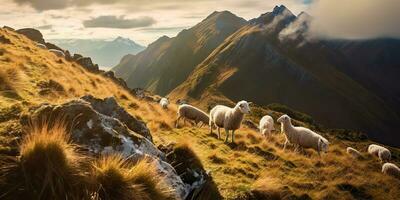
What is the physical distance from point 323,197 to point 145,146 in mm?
7452

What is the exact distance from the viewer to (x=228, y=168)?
1463 centimetres

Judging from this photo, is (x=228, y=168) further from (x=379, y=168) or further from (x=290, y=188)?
(x=379, y=168)

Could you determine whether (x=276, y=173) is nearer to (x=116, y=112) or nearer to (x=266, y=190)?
(x=266, y=190)

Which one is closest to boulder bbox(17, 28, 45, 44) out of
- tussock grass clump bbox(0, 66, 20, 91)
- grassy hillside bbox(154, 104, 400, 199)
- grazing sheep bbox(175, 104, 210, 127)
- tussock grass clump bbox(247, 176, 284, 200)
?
grazing sheep bbox(175, 104, 210, 127)

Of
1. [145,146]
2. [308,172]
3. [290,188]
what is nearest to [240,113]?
[308,172]

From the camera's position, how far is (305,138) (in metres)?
23.8

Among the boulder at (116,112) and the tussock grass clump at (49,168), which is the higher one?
the tussock grass clump at (49,168)

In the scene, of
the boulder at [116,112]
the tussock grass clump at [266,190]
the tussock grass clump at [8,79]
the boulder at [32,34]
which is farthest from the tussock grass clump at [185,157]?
the boulder at [32,34]

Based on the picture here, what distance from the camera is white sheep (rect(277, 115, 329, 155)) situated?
2309 centimetres

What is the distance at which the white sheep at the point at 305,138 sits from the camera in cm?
2309

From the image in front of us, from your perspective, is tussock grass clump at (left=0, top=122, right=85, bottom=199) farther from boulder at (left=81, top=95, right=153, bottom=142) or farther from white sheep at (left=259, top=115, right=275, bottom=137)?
white sheep at (left=259, top=115, right=275, bottom=137)

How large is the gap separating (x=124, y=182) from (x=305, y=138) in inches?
736

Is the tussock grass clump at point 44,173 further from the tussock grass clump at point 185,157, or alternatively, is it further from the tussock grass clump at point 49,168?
the tussock grass clump at point 185,157

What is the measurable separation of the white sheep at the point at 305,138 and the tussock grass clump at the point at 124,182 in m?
16.6
